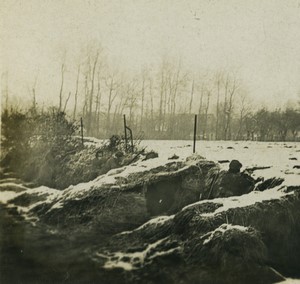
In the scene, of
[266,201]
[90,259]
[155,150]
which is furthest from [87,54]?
[266,201]

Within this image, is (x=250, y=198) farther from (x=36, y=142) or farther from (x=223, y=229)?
(x=36, y=142)

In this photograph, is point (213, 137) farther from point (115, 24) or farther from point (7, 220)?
point (7, 220)

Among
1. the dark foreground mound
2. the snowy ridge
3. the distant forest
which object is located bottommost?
the dark foreground mound

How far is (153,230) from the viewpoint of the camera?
6090 mm

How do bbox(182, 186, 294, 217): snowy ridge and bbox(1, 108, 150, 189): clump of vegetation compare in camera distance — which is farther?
bbox(1, 108, 150, 189): clump of vegetation

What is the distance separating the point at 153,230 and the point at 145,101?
13.2 feet

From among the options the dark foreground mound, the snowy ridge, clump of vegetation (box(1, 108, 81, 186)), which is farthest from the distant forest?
the snowy ridge

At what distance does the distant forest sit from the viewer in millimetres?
7980

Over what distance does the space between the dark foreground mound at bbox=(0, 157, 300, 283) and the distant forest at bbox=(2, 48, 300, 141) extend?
1.60 meters

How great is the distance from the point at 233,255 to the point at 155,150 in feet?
10.0

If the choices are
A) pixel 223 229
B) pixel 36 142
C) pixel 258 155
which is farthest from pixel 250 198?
pixel 36 142

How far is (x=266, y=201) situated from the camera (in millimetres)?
5691

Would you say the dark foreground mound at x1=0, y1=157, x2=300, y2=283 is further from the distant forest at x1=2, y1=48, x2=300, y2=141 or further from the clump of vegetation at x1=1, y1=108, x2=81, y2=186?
the distant forest at x1=2, y1=48, x2=300, y2=141

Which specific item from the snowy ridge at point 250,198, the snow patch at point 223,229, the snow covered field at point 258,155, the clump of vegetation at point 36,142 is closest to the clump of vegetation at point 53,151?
the clump of vegetation at point 36,142
